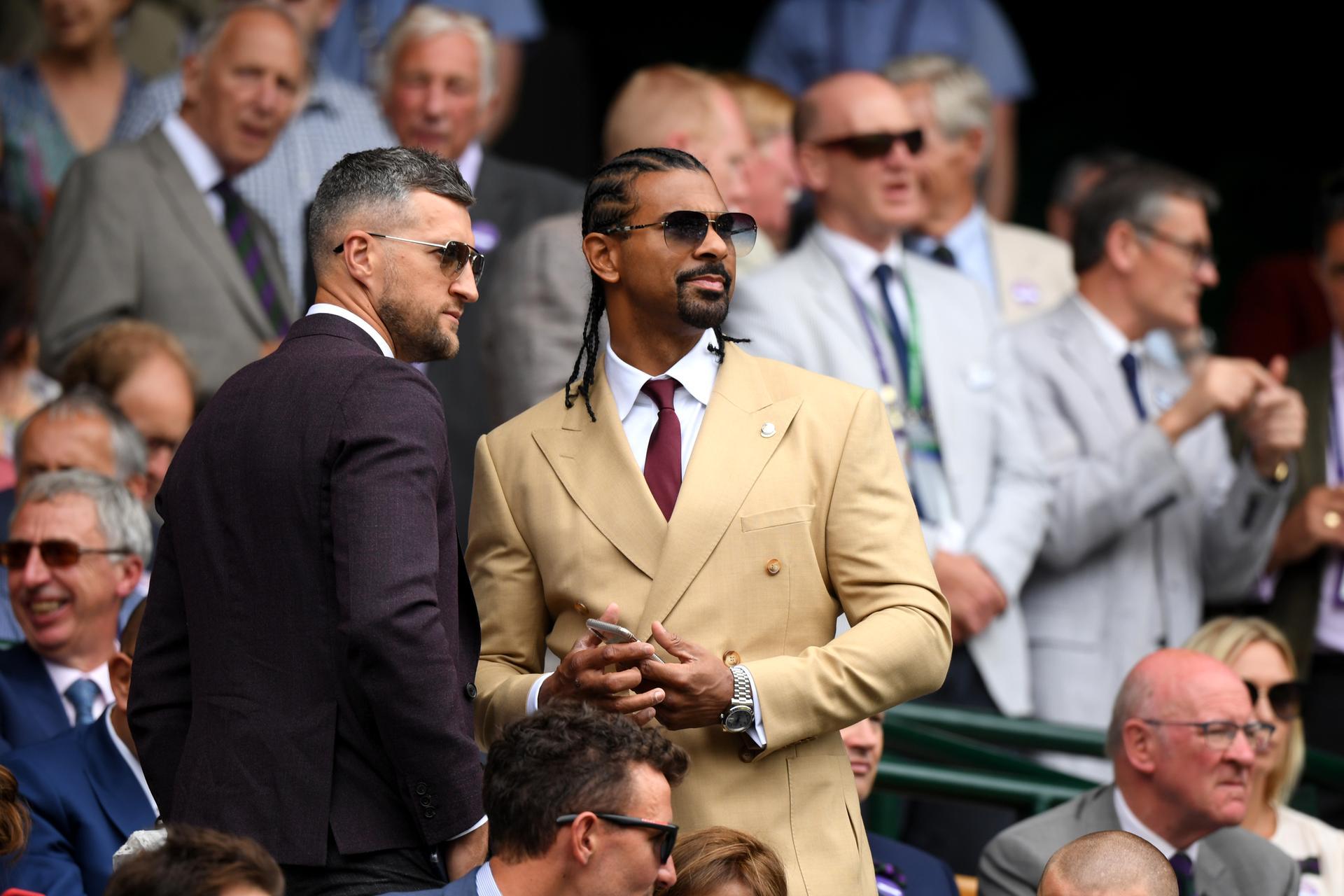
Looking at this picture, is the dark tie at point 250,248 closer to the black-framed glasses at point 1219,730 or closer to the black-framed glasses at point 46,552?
the black-framed glasses at point 46,552

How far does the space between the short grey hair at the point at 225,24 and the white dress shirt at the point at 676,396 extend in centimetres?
364

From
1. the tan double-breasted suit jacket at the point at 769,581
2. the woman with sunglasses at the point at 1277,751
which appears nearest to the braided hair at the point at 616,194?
the tan double-breasted suit jacket at the point at 769,581

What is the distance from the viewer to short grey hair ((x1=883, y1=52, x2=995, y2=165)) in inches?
316

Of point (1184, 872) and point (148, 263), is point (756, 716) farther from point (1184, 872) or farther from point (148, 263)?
point (148, 263)

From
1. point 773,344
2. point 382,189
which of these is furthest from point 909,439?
point 382,189

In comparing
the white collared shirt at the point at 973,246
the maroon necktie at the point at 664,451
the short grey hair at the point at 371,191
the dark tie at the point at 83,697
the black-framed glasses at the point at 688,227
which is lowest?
the dark tie at the point at 83,697

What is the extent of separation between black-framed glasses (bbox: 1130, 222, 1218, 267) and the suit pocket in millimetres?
3537

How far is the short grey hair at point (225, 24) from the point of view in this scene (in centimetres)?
709

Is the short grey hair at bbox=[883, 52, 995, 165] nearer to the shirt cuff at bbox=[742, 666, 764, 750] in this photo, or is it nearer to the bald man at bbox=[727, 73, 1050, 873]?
the bald man at bbox=[727, 73, 1050, 873]

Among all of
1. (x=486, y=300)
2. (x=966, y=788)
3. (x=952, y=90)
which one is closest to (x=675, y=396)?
(x=966, y=788)

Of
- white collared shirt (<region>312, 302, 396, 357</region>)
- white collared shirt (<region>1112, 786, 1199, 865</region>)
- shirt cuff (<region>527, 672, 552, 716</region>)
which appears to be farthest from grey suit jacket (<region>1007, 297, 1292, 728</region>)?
white collared shirt (<region>312, 302, 396, 357</region>)

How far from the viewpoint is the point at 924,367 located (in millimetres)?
6457

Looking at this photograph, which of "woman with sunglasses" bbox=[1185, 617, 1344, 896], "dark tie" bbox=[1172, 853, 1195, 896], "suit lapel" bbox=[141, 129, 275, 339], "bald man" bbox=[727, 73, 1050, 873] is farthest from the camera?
"suit lapel" bbox=[141, 129, 275, 339]

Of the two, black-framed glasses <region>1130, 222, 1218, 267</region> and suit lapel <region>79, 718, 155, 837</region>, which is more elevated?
black-framed glasses <region>1130, 222, 1218, 267</region>
